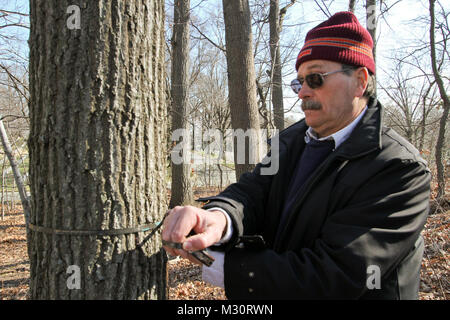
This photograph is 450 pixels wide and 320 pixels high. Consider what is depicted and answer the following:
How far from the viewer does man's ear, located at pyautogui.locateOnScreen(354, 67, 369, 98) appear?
180 cm

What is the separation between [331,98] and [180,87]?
358 inches

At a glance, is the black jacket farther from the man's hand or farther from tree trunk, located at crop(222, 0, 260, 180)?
tree trunk, located at crop(222, 0, 260, 180)

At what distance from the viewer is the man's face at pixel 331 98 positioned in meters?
1.77

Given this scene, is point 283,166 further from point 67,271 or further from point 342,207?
point 67,271

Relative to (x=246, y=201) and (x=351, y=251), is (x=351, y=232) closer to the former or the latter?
(x=351, y=251)

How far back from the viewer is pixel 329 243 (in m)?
1.31

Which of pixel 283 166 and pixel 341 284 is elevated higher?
pixel 283 166

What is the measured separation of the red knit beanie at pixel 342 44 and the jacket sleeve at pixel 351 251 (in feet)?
2.35

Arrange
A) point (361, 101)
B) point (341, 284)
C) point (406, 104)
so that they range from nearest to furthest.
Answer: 1. point (341, 284)
2. point (361, 101)
3. point (406, 104)

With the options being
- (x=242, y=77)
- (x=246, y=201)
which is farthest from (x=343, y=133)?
(x=242, y=77)

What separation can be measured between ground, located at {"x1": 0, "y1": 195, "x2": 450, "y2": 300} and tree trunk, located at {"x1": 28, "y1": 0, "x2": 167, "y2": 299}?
2.88m

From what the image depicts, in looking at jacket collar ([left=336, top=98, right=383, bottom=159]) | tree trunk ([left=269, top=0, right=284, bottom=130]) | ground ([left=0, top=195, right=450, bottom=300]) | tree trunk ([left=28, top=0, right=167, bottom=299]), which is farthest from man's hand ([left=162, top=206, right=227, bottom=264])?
tree trunk ([left=269, top=0, right=284, bottom=130])

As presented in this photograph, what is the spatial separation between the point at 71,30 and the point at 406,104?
25436 mm
